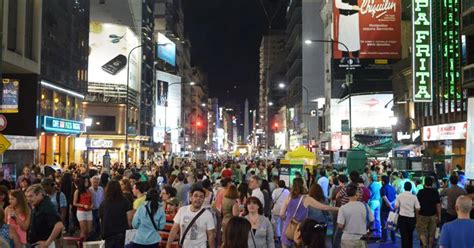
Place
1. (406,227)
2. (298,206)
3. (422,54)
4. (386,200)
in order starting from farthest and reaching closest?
1. (422,54)
2. (386,200)
3. (406,227)
4. (298,206)

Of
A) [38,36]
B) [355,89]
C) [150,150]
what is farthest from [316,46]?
[38,36]

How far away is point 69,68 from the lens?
4619cm

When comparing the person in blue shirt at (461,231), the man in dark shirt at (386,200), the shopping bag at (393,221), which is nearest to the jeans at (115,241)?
the person in blue shirt at (461,231)

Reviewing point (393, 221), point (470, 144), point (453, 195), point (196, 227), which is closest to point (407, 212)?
point (393, 221)

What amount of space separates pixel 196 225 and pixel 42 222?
2143 mm

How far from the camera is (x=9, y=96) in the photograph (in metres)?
35.2

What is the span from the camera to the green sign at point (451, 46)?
39500 mm

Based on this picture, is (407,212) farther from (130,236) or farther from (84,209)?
(84,209)

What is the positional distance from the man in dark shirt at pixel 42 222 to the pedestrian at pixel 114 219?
127cm

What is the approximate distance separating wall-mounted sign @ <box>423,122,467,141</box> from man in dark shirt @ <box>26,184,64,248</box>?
1242 inches

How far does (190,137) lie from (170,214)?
462 ft

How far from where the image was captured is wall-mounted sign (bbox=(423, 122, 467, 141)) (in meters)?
37.6

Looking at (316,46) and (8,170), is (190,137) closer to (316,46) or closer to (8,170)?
(316,46)

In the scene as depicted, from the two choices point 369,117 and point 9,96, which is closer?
point 9,96
